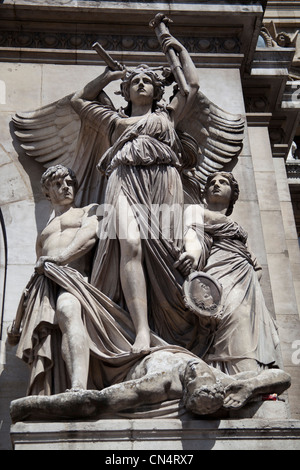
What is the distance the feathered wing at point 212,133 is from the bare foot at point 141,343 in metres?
2.97

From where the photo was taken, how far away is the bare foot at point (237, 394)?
6832mm

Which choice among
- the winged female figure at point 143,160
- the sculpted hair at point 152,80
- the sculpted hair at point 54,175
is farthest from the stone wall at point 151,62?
the sculpted hair at point 152,80

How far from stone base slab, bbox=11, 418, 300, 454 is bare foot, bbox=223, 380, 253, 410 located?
19 cm

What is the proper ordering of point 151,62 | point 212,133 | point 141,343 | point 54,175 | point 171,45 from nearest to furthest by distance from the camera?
point 141,343 < point 54,175 < point 171,45 < point 212,133 < point 151,62

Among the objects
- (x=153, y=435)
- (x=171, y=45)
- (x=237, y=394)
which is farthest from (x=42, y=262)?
(x=171, y=45)

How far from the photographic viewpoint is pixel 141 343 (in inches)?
297

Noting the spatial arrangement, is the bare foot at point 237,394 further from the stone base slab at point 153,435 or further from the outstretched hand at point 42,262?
the outstretched hand at point 42,262

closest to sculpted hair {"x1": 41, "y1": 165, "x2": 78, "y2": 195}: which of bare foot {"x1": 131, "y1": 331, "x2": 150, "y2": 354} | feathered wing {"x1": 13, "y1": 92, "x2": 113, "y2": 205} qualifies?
feathered wing {"x1": 13, "y1": 92, "x2": 113, "y2": 205}

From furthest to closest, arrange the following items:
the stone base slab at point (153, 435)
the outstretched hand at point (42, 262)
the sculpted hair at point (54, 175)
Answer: the sculpted hair at point (54, 175)
the outstretched hand at point (42, 262)
the stone base slab at point (153, 435)

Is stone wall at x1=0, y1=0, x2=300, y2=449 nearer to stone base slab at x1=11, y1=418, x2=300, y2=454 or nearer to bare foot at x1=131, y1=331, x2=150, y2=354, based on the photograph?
bare foot at x1=131, y1=331, x2=150, y2=354

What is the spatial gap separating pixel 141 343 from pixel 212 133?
3551mm

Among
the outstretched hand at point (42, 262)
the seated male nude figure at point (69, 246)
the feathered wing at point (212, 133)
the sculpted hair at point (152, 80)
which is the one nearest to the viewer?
the seated male nude figure at point (69, 246)

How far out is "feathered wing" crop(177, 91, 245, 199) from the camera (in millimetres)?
10078

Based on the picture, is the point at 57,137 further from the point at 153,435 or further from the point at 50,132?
the point at 153,435
